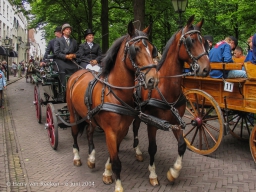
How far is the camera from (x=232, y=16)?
49.6 feet

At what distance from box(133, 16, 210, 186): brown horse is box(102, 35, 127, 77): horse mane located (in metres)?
0.71

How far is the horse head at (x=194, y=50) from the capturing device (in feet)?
13.9

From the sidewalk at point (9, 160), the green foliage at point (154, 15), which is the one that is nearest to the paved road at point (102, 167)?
the sidewalk at point (9, 160)

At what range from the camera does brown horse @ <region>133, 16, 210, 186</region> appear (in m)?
4.33

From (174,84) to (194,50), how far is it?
2.09ft

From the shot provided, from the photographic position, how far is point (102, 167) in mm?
5348

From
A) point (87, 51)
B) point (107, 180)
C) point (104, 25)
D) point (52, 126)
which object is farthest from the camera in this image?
point (104, 25)

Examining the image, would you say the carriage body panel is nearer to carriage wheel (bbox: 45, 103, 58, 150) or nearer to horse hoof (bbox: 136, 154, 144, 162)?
horse hoof (bbox: 136, 154, 144, 162)

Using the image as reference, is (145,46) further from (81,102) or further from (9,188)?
(9,188)

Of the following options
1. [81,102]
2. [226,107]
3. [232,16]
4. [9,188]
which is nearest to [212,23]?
[232,16]

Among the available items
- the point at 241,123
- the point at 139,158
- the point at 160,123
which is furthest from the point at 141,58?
the point at 241,123

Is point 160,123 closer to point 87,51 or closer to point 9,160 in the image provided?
point 9,160

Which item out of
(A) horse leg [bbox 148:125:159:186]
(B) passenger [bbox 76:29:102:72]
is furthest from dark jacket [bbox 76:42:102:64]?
(A) horse leg [bbox 148:125:159:186]

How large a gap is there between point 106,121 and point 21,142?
3.93m
